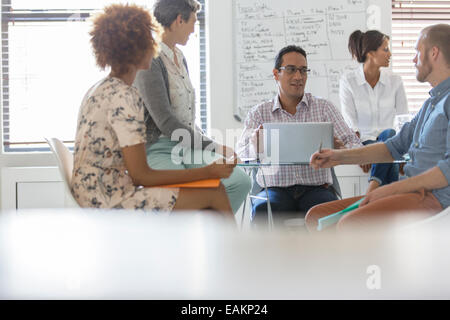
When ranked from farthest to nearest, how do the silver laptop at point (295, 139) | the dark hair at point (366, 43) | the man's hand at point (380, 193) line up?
1. the dark hair at point (366, 43)
2. the silver laptop at point (295, 139)
3. the man's hand at point (380, 193)

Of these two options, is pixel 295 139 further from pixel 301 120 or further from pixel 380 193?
pixel 301 120

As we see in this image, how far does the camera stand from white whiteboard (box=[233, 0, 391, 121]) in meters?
3.73

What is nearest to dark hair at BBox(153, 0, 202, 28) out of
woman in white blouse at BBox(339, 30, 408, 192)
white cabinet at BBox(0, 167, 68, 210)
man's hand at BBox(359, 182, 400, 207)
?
man's hand at BBox(359, 182, 400, 207)

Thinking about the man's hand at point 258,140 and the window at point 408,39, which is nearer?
the man's hand at point 258,140

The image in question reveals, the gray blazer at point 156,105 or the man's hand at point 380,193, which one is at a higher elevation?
the gray blazer at point 156,105

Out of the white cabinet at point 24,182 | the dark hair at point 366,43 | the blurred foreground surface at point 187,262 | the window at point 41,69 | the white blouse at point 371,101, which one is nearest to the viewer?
the blurred foreground surface at point 187,262

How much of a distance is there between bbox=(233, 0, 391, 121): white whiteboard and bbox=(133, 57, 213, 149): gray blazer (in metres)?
2.02

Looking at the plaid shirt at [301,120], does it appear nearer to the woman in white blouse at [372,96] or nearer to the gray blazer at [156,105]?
the gray blazer at [156,105]

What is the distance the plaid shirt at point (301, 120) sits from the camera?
7.50 ft

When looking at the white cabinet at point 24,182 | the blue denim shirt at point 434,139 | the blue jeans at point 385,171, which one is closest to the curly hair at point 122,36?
the blue denim shirt at point 434,139

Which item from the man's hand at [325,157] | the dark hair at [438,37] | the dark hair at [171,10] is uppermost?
the dark hair at [171,10]

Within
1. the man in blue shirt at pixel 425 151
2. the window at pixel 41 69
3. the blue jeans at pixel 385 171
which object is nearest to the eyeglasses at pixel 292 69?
the blue jeans at pixel 385 171

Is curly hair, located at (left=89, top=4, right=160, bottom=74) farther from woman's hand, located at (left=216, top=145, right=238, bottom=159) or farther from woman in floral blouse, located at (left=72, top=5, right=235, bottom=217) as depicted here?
woman's hand, located at (left=216, top=145, right=238, bottom=159)
